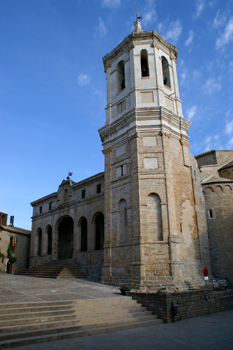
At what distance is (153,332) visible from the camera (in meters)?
9.55

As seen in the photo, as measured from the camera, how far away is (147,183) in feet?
59.9

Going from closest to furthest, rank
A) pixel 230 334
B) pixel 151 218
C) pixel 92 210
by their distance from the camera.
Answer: pixel 230 334 → pixel 151 218 → pixel 92 210

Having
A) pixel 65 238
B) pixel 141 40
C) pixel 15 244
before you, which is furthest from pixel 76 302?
pixel 15 244

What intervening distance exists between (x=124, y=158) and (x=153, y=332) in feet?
41.4

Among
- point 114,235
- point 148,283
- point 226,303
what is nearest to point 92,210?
point 114,235

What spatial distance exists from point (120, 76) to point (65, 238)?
19.1 metres

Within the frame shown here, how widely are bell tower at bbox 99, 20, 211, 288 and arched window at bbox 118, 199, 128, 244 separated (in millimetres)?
→ 68

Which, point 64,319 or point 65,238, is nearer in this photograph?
point 64,319

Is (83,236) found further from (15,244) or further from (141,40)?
(141,40)

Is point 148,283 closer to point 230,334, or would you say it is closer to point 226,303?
point 226,303

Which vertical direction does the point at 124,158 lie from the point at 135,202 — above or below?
above

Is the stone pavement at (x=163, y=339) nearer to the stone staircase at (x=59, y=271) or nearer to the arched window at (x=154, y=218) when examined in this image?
the arched window at (x=154, y=218)

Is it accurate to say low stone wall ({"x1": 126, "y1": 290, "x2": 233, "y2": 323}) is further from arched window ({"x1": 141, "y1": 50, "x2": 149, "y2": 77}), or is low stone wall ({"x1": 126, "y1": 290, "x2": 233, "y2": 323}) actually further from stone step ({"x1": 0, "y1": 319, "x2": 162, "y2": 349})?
arched window ({"x1": 141, "y1": 50, "x2": 149, "y2": 77})

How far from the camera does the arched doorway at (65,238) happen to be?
30986 millimetres
